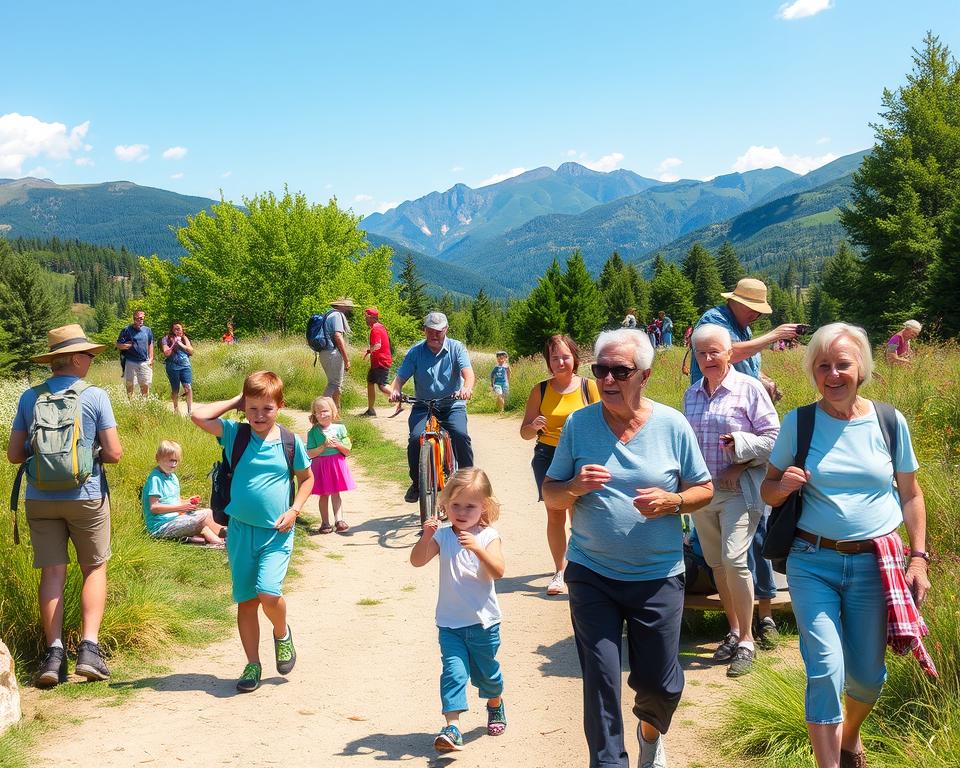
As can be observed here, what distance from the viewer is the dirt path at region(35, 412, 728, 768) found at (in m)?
3.94

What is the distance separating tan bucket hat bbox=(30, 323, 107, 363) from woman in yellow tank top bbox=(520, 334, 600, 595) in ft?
9.51

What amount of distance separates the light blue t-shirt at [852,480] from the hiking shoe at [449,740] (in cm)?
185

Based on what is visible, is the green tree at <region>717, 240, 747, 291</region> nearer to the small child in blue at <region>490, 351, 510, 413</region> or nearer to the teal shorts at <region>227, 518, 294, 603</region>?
the small child in blue at <region>490, 351, 510, 413</region>

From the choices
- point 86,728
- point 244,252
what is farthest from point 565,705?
point 244,252

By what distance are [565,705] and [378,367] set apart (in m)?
12.0

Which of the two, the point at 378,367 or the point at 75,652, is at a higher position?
the point at 378,367

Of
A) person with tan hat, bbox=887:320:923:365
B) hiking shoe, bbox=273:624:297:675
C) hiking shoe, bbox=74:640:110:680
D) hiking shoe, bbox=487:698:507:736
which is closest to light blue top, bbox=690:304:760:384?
hiking shoe, bbox=487:698:507:736

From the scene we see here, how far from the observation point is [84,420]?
4.70 meters

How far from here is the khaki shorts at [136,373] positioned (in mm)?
15289

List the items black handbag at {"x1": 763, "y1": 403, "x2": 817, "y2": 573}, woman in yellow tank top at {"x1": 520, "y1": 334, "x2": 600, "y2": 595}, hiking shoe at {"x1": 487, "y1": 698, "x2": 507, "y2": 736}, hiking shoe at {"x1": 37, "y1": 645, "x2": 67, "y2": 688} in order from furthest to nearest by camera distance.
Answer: woman in yellow tank top at {"x1": 520, "y1": 334, "x2": 600, "y2": 595}, hiking shoe at {"x1": 37, "y1": 645, "x2": 67, "y2": 688}, hiking shoe at {"x1": 487, "y1": 698, "x2": 507, "y2": 736}, black handbag at {"x1": 763, "y1": 403, "x2": 817, "y2": 573}

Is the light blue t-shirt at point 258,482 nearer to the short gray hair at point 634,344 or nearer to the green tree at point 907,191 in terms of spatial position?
the short gray hair at point 634,344

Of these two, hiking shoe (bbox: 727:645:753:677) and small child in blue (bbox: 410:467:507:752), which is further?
hiking shoe (bbox: 727:645:753:677)

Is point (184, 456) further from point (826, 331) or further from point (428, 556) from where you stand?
point (826, 331)

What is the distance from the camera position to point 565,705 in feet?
14.9
